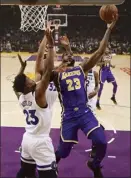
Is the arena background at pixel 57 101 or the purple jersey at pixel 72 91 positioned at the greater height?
the purple jersey at pixel 72 91

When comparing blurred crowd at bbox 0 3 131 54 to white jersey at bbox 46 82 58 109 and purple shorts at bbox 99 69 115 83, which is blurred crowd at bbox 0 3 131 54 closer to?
purple shorts at bbox 99 69 115 83

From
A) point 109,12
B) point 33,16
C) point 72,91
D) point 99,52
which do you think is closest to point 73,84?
point 72,91

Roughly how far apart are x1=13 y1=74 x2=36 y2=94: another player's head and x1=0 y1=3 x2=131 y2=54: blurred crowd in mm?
13719

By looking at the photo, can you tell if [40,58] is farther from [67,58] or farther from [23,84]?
[23,84]

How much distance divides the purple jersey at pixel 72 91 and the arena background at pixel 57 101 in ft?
1.62

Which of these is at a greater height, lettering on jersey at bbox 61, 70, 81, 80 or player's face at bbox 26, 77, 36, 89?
player's face at bbox 26, 77, 36, 89

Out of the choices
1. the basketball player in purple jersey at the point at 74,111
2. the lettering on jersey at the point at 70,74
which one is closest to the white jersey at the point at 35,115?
the basketball player in purple jersey at the point at 74,111

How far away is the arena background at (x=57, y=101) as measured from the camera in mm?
5520

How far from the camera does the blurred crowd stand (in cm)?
1727

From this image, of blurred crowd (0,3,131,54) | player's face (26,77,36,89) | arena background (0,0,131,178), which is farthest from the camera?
blurred crowd (0,3,131,54)

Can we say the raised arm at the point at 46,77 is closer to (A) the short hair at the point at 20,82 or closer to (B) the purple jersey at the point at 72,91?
(A) the short hair at the point at 20,82

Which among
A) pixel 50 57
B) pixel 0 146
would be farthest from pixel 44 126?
pixel 0 146

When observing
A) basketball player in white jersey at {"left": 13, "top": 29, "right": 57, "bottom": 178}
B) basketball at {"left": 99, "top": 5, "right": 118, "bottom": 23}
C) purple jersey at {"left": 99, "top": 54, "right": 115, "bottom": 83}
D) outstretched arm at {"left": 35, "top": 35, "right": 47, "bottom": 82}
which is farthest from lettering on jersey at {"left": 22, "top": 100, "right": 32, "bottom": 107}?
purple jersey at {"left": 99, "top": 54, "right": 115, "bottom": 83}

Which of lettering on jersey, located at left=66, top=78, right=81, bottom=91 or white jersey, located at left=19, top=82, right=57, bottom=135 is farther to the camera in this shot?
lettering on jersey, located at left=66, top=78, right=81, bottom=91
